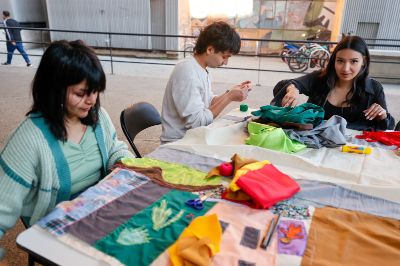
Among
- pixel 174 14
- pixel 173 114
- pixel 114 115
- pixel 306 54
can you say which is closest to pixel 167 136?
pixel 173 114

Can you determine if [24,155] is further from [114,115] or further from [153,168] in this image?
[114,115]

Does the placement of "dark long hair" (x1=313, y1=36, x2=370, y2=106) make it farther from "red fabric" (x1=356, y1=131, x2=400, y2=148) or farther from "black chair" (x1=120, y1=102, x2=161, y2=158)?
"black chair" (x1=120, y1=102, x2=161, y2=158)

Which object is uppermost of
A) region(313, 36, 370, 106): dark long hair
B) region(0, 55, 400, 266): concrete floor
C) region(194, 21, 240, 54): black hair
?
region(194, 21, 240, 54): black hair

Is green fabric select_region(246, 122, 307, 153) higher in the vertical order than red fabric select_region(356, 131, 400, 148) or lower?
higher

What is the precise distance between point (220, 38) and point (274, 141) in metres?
0.76

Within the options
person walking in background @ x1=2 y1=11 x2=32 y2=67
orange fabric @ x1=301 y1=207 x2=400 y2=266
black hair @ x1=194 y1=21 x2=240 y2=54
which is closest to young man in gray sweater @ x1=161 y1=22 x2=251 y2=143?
black hair @ x1=194 y1=21 x2=240 y2=54

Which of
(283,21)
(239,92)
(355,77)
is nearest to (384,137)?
(355,77)

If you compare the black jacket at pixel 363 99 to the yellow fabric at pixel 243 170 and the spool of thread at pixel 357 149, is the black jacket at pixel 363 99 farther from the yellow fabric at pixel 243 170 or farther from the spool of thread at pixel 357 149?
the yellow fabric at pixel 243 170

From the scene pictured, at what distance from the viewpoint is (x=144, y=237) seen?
87 centimetres

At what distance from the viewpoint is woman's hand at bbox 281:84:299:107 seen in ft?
6.86

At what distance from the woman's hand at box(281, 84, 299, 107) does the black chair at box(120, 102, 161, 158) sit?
34.1 inches

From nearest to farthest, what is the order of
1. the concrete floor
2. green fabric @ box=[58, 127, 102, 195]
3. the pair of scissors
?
the pair of scissors < green fabric @ box=[58, 127, 102, 195] < the concrete floor

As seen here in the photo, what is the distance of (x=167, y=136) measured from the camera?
2.07m

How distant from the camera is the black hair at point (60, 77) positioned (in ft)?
3.73
